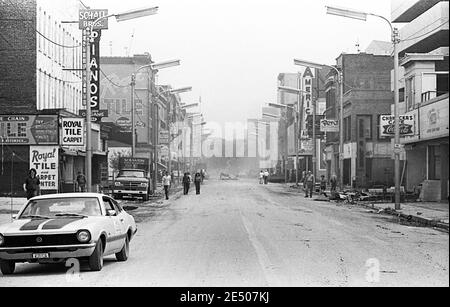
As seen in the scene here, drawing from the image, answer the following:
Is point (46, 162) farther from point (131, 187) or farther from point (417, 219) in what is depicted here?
point (417, 219)

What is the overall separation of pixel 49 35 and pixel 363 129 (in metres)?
32.3

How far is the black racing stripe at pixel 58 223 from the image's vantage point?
1079 centimetres

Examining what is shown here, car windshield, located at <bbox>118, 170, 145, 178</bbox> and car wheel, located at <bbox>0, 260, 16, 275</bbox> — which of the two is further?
car windshield, located at <bbox>118, 170, 145, 178</bbox>

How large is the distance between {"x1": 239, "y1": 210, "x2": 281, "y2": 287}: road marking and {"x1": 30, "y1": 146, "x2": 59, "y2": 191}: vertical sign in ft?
63.2

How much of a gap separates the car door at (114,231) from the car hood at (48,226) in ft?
1.98

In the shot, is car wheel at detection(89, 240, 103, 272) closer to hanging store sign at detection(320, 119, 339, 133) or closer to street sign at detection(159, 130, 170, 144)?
hanging store sign at detection(320, 119, 339, 133)

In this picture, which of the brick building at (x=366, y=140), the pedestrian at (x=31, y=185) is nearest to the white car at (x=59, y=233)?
the pedestrian at (x=31, y=185)

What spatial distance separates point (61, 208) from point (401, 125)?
73.7ft

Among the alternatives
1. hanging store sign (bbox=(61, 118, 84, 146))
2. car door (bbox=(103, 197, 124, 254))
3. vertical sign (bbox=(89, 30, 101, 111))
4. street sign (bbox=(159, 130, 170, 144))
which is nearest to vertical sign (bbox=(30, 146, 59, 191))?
vertical sign (bbox=(89, 30, 101, 111))

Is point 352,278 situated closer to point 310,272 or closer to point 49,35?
point 310,272

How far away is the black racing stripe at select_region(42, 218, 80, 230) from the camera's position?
1079 cm

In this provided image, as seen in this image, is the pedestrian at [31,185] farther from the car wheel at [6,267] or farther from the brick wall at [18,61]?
the car wheel at [6,267]

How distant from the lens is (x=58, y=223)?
1099cm
